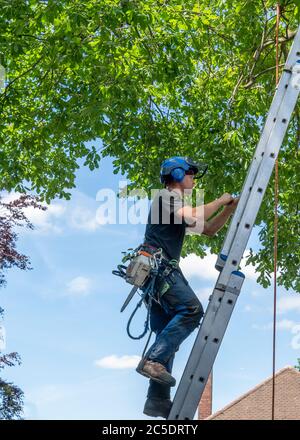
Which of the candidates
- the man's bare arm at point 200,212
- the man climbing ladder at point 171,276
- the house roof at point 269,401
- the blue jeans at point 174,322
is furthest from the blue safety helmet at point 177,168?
the house roof at point 269,401

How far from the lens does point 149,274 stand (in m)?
5.50

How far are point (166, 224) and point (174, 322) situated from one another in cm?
77

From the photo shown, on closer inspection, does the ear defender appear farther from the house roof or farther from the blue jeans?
the house roof

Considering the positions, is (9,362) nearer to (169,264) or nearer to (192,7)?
(192,7)

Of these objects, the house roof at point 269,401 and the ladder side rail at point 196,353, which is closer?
the ladder side rail at point 196,353

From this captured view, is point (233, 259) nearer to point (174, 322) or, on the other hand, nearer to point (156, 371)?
point (174, 322)

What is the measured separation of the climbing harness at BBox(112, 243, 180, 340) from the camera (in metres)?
5.46

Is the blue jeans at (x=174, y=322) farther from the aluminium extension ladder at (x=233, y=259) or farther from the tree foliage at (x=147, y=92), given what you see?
the tree foliage at (x=147, y=92)

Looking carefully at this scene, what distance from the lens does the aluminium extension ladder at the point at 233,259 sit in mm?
4969

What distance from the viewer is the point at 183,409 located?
4.97 m

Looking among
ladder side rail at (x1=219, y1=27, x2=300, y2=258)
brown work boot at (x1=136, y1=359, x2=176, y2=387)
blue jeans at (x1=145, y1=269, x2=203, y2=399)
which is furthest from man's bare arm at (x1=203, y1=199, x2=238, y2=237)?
brown work boot at (x1=136, y1=359, x2=176, y2=387)

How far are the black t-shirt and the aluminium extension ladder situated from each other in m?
0.47

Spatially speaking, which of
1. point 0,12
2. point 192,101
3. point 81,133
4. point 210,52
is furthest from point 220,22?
point 0,12

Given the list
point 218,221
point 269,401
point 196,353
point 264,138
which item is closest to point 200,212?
point 218,221
